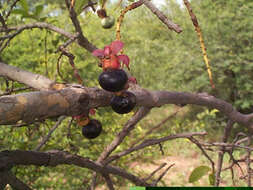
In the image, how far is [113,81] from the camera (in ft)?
2.96

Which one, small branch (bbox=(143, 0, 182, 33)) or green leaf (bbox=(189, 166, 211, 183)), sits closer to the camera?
small branch (bbox=(143, 0, 182, 33))

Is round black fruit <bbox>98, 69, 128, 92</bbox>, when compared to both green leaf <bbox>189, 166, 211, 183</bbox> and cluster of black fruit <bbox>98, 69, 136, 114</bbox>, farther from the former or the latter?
green leaf <bbox>189, 166, 211, 183</bbox>

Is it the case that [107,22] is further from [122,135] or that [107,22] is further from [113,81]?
[122,135]

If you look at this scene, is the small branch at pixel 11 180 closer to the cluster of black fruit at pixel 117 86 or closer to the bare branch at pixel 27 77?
the bare branch at pixel 27 77

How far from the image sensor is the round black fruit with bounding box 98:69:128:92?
2.96ft

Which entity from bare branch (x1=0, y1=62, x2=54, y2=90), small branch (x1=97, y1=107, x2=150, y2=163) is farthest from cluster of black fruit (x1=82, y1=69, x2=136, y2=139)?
small branch (x1=97, y1=107, x2=150, y2=163)

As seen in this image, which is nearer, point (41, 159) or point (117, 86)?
point (117, 86)

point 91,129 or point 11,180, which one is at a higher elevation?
point 91,129

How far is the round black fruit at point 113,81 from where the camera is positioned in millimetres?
903

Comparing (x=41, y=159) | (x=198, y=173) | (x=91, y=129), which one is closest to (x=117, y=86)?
(x=91, y=129)

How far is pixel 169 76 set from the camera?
9250 mm

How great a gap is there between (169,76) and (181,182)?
12.5ft

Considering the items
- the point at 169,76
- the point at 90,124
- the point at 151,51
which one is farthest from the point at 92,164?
the point at 169,76

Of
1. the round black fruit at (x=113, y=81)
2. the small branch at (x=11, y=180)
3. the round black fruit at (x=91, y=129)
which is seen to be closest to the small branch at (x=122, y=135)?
the round black fruit at (x=91, y=129)
